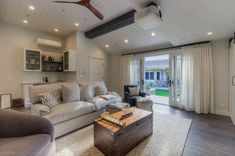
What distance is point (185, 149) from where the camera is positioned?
7.07 ft

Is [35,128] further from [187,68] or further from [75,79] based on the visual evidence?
[187,68]

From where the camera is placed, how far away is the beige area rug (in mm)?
2020

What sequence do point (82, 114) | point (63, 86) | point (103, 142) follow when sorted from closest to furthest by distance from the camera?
point (103, 142) < point (82, 114) < point (63, 86)

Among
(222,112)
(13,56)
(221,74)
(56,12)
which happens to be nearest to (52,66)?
(13,56)

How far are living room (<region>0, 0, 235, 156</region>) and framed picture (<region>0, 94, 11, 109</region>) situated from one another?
3 cm

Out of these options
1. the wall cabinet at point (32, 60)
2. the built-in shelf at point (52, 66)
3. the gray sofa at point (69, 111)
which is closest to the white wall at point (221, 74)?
the gray sofa at point (69, 111)

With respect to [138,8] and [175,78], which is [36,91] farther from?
[175,78]


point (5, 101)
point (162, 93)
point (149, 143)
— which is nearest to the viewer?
point (149, 143)

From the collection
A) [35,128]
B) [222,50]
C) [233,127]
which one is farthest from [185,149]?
[222,50]

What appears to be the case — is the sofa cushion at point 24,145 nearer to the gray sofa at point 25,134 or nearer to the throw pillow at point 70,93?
the gray sofa at point 25,134

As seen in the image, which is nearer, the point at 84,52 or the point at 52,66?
the point at 84,52

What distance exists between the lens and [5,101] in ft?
14.5

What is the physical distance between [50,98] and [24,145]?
167 cm

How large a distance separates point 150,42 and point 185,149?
4.02 m
